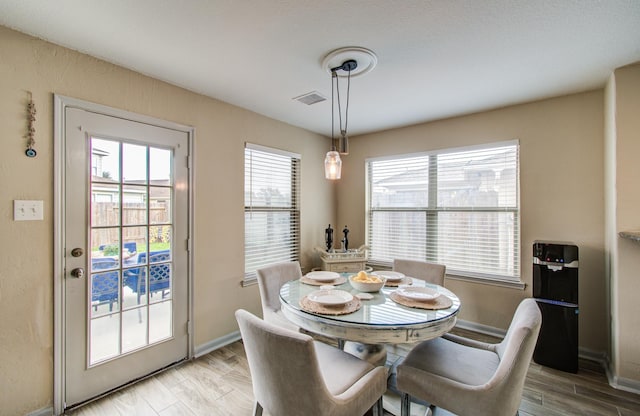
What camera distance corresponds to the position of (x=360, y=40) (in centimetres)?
183

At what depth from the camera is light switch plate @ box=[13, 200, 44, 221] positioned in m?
1.76

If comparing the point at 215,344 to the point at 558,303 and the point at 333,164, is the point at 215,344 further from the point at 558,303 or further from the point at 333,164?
the point at 558,303

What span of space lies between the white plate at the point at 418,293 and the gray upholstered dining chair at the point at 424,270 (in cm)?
59

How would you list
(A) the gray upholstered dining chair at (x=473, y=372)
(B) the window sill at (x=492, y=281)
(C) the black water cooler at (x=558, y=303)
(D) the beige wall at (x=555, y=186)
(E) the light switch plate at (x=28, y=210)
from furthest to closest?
1. (B) the window sill at (x=492, y=281)
2. (D) the beige wall at (x=555, y=186)
3. (C) the black water cooler at (x=558, y=303)
4. (E) the light switch plate at (x=28, y=210)
5. (A) the gray upholstered dining chair at (x=473, y=372)

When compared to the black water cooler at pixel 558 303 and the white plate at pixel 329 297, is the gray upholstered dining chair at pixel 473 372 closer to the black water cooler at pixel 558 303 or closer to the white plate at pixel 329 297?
the white plate at pixel 329 297

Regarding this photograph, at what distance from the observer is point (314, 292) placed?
201 cm

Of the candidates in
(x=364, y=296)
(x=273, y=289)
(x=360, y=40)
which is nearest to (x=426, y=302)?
(x=364, y=296)

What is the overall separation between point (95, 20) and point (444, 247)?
12.4ft

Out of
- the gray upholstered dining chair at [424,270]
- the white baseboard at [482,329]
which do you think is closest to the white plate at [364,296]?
the gray upholstered dining chair at [424,270]

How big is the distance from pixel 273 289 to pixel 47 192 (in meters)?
1.80

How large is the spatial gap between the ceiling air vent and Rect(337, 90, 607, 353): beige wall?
64.4 inches

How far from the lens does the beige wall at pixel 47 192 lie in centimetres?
174

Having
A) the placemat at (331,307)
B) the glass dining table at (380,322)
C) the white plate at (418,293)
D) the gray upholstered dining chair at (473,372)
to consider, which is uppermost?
the white plate at (418,293)

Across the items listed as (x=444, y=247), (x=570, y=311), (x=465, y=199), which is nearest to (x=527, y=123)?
(x=465, y=199)
